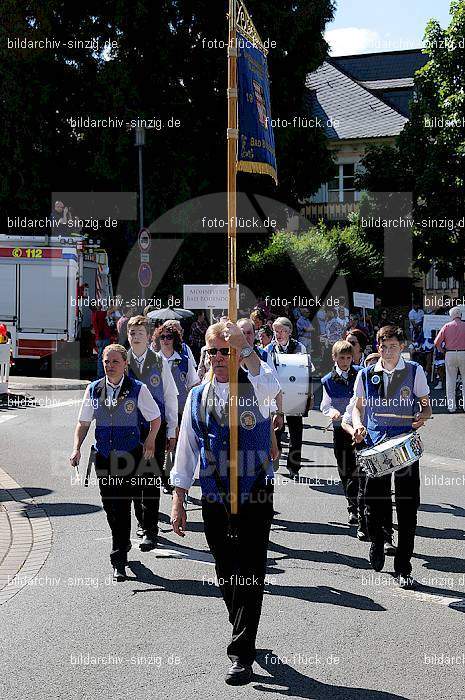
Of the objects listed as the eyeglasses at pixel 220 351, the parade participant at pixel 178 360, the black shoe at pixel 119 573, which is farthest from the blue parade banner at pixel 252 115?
the parade participant at pixel 178 360

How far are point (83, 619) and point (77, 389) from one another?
651 inches

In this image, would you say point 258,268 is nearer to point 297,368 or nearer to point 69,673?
point 297,368

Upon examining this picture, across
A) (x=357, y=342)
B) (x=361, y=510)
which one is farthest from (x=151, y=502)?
(x=357, y=342)

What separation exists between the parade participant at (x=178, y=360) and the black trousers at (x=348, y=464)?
1588mm

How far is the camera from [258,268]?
3934 centimetres

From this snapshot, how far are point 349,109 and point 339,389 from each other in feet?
161

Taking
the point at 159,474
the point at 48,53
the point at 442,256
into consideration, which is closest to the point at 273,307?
the point at 442,256

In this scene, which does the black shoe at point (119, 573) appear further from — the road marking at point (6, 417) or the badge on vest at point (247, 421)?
the road marking at point (6, 417)

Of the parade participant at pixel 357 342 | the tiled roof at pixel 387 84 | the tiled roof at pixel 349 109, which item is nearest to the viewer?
the parade participant at pixel 357 342

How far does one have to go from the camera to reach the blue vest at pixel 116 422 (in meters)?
8.05

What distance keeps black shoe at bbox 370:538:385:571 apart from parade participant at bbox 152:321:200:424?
10.3ft

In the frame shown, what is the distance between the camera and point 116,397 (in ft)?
26.5

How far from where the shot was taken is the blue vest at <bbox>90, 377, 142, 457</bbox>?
317 inches

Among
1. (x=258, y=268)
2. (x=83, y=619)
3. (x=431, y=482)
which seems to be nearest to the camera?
(x=83, y=619)
